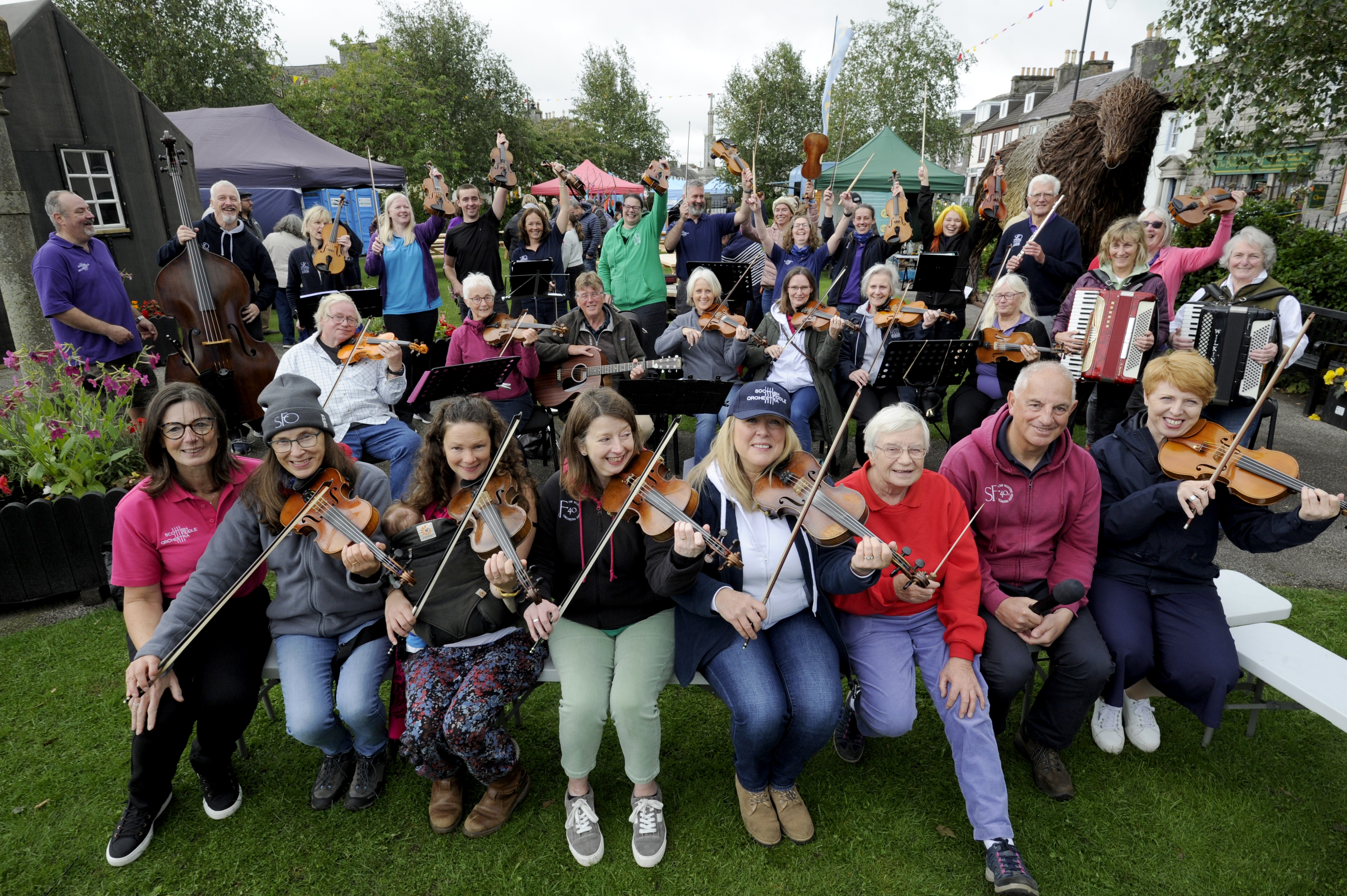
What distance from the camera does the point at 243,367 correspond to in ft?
16.8

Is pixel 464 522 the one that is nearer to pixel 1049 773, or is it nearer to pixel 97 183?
pixel 1049 773

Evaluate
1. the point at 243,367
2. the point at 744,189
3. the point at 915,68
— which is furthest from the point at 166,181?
the point at 915,68

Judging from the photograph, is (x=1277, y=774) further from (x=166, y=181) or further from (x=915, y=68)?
(x=915, y=68)

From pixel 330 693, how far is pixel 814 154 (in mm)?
7308

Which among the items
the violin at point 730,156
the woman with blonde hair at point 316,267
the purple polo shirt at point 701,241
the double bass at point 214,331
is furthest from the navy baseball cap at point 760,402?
the woman with blonde hair at point 316,267

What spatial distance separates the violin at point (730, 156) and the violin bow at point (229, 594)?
19.1 feet

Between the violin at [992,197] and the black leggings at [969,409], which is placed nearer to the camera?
the black leggings at [969,409]

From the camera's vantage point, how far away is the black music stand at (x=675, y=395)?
13.8 feet

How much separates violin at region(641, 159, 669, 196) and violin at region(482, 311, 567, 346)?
2094 millimetres

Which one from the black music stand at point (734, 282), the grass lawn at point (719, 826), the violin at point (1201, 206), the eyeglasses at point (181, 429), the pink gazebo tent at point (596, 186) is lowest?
the grass lawn at point (719, 826)

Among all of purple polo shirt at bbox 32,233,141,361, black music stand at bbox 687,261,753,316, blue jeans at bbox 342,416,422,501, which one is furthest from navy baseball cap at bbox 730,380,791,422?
purple polo shirt at bbox 32,233,141,361

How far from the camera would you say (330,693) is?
2564mm

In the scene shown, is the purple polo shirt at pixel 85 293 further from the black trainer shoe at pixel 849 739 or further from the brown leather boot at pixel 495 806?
the black trainer shoe at pixel 849 739

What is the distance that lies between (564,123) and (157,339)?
26248 mm
